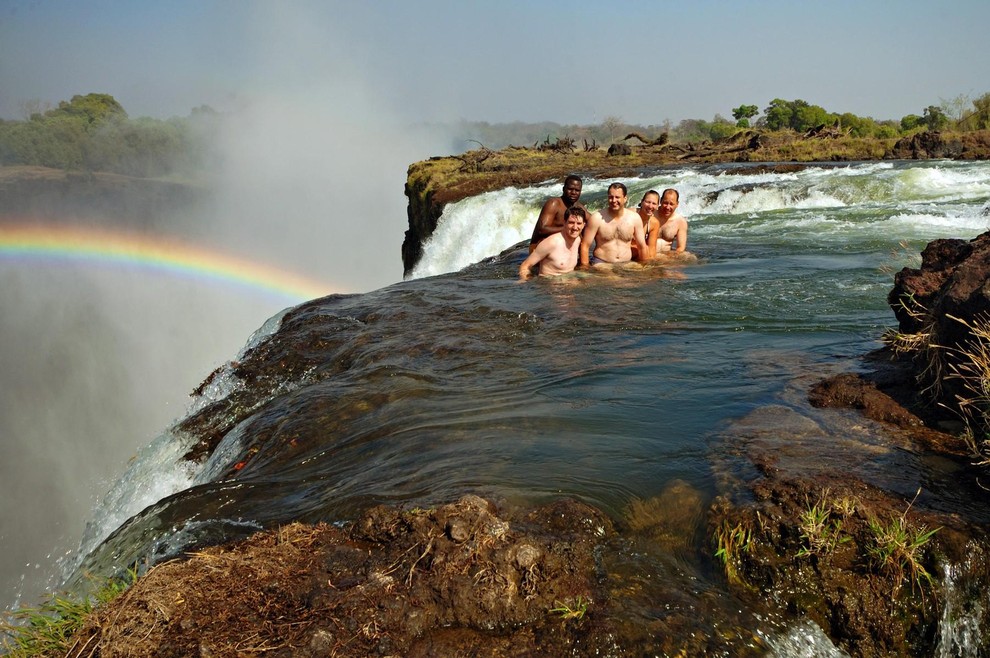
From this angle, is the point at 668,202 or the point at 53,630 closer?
the point at 53,630

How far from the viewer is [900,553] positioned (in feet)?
8.73

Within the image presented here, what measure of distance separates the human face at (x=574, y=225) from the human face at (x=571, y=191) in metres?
0.46

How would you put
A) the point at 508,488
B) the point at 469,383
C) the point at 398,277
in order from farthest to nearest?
1. the point at 398,277
2. the point at 469,383
3. the point at 508,488

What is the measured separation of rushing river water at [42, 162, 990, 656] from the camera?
3607 mm

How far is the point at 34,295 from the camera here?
31.8 m

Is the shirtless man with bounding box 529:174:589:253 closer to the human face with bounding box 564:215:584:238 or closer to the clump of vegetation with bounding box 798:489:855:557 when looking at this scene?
the human face with bounding box 564:215:584:238

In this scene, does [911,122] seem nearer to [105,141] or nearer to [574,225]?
[574,225]

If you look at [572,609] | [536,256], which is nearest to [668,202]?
[536,256]

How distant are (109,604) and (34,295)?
35.0 meters

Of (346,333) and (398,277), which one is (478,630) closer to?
(346,333)

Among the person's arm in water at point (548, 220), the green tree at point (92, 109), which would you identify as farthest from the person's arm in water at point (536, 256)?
the green tree at point (92, 109)

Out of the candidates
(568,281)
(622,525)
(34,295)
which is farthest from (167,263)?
(622,525)

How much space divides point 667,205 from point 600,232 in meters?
1.21

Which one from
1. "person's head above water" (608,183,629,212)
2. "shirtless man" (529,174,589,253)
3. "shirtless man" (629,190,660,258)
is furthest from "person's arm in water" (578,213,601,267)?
"shirtless man" (629,190,660,258)
